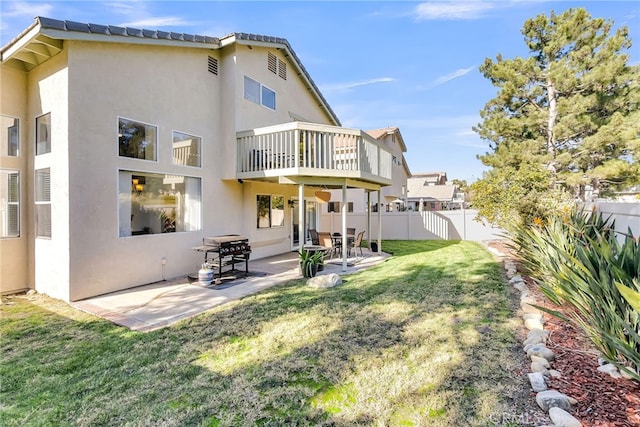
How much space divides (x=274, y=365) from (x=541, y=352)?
3222 millimetres

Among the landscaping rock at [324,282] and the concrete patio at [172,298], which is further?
the landscaping rock at [324,282]

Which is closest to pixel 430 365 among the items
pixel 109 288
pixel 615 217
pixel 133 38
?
pixel 615 217

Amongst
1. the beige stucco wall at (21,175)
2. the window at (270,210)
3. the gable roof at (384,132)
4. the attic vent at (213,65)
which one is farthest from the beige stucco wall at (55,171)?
the gable roof at (384,132)

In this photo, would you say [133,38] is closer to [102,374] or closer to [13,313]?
[13,313]

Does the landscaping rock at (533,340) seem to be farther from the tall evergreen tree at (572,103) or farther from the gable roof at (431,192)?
the gable roof at (431,192)

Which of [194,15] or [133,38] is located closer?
[133,38]

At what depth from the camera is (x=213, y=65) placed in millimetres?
9953

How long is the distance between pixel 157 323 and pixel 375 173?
7.89m

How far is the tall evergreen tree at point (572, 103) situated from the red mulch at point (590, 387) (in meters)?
12.6

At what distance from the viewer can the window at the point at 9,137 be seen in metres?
7.30

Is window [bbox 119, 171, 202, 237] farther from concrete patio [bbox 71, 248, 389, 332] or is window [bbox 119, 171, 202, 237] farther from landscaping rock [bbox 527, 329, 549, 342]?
landscaping rock [bbox 527, 329, 549, 342]

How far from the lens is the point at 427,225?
743 inches

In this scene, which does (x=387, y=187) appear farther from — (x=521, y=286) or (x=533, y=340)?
(x=533, y=340)

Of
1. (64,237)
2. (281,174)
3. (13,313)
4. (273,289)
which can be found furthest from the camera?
(281,174)
